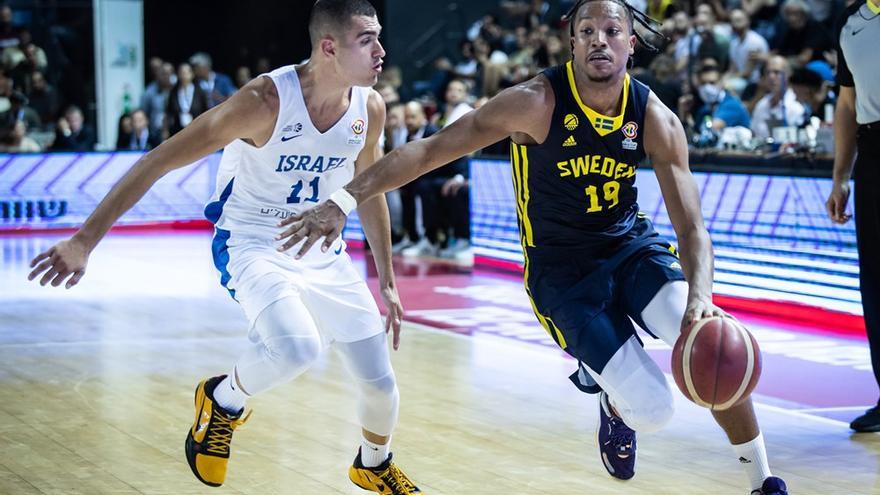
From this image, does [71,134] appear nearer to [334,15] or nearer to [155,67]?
[155,67]

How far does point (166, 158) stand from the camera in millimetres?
4426

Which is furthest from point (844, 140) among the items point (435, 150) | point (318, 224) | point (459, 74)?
point (459, 74)

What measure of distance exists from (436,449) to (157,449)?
119cm

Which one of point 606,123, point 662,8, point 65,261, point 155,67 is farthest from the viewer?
point 155,67

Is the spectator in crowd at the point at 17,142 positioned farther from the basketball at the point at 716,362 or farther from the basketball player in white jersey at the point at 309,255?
the basketball at the point at 716,362

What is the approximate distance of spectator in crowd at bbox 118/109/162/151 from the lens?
55.7ft

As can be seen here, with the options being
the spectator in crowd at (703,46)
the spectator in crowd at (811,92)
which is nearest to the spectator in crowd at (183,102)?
the spectator in crowd at (703,46)

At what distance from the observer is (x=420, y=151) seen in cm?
433

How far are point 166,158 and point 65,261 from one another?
1.67ft

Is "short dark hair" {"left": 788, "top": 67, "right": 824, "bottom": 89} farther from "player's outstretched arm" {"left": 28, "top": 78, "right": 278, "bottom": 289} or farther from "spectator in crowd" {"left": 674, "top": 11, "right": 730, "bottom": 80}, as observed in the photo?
"player's outstretched arm" {"left": 28, "top": 78, "right": 278, "bottom": 289}

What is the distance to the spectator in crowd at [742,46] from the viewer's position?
1332cm

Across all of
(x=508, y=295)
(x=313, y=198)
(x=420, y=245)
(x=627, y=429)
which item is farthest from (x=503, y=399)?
(x=420, y=245)

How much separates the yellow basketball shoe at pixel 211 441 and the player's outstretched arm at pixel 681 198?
1.69 metres

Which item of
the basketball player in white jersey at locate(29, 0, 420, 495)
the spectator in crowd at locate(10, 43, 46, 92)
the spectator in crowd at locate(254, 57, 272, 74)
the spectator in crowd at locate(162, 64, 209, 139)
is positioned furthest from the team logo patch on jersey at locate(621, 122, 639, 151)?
the spectator in crowd at locate(10, 43, 46, 92)
